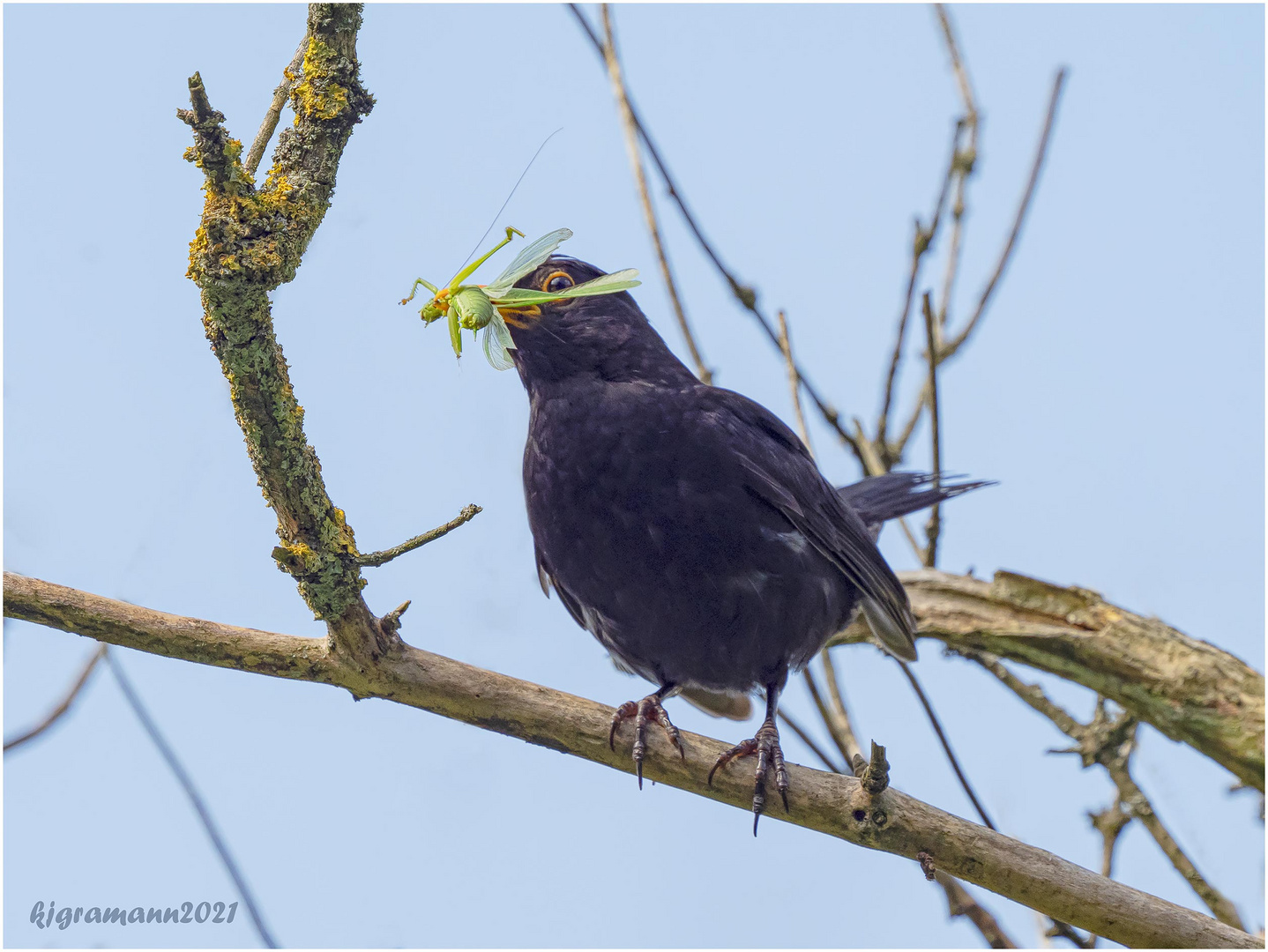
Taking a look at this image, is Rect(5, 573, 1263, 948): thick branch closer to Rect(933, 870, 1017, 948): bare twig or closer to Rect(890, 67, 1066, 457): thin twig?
Rect(933, 870, 1017, 948): bare twig

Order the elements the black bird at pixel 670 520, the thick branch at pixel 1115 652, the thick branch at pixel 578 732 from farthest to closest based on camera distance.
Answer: the thick branch at pixel 1115 652 < the black bird at pixel 670 520 < the thick branch at pixel 578 732

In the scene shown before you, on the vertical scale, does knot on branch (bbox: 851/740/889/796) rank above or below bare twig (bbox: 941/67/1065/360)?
below

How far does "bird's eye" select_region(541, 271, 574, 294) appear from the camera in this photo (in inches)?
154

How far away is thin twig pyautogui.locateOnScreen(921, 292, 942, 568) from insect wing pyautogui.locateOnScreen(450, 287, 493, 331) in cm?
155

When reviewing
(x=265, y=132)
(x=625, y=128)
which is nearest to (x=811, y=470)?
(x=625, y=128)

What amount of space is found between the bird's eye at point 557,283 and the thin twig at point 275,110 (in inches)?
52.7

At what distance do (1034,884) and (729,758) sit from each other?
2.91 feet

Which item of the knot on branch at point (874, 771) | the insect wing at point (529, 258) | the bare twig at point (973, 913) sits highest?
the insect wing at point (529, 258)

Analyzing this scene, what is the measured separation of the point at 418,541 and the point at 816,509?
1694 mm

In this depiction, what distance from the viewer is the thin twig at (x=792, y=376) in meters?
4.40

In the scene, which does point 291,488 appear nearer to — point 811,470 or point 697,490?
point 697,490

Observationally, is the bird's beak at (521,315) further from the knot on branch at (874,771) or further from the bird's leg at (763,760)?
the knot on branch at (874,771)

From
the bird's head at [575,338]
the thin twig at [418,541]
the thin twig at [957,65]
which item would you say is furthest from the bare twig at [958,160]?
the thin twig at [418,541]

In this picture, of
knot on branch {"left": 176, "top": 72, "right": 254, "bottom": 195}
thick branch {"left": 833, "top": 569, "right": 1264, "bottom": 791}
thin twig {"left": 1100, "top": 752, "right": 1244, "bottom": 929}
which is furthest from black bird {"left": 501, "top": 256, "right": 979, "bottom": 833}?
knot on branch {"left": 176, "top": 72, "right": 254, "bottom": 195}
